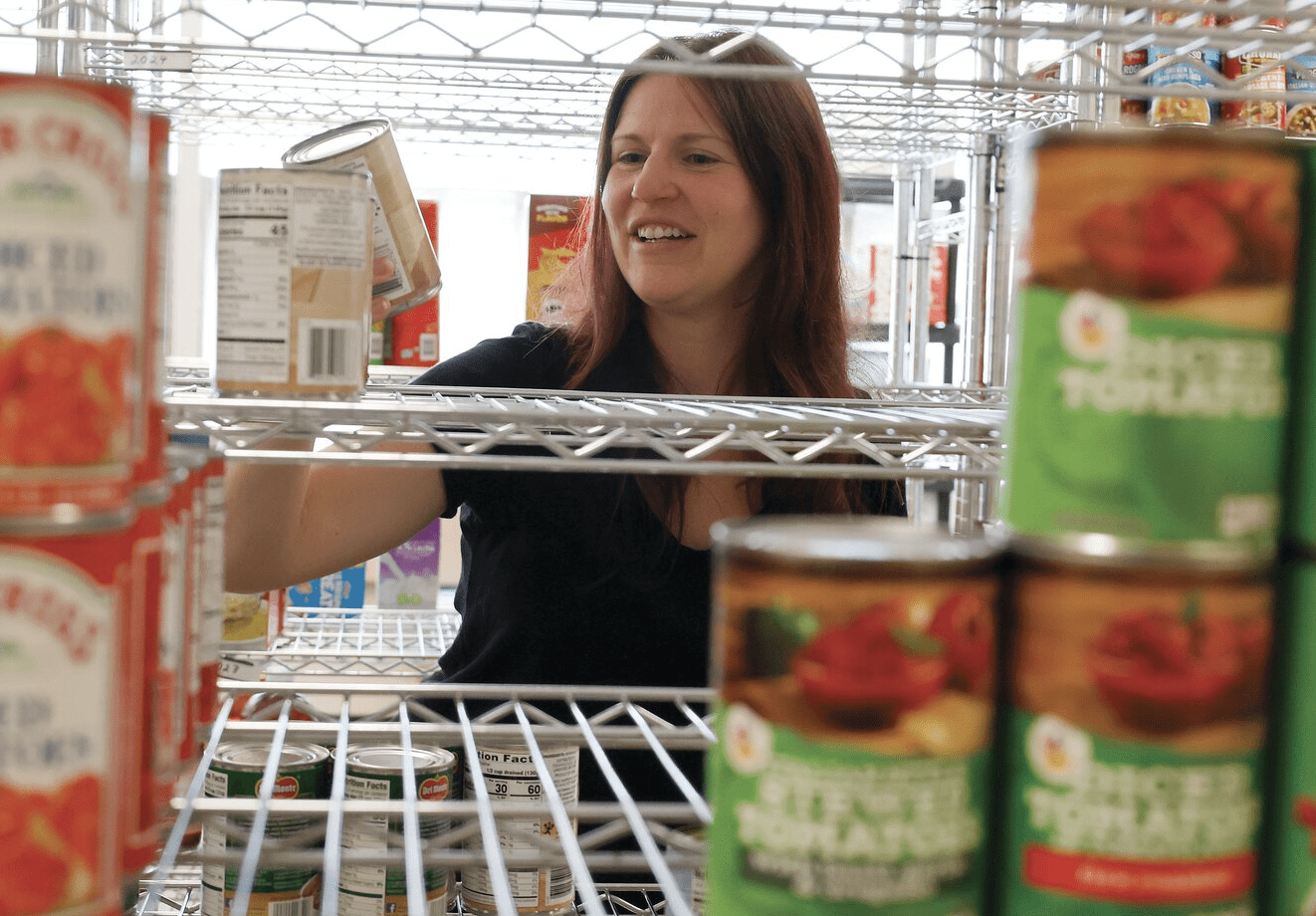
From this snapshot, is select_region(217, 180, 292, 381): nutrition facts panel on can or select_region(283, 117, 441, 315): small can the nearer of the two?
select_region(217, 180, 292, 381): nutrition facts panel on can

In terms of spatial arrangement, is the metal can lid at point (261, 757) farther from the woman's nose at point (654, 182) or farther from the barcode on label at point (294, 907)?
the woman's nose at point (654, 182)

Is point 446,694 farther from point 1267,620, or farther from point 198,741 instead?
point 1267,620

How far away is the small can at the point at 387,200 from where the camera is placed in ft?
2.84

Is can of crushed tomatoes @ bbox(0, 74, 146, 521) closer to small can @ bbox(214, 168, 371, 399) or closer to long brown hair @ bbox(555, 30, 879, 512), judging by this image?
small can @ bbox(214, 168, 371, 399)

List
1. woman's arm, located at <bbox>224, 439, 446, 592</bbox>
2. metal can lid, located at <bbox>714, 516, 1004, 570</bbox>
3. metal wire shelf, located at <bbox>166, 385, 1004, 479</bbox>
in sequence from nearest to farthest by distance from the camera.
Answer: metal can lid, located at <bbox>714, 516, 1004, 570</bbox> → metal wire shelf, located at <bbox>166, 385, 1004, 479</bbox> → woman's arm, located at <bbox>224, 439, 446, 592</bbox>

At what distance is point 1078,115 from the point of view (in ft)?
4.16


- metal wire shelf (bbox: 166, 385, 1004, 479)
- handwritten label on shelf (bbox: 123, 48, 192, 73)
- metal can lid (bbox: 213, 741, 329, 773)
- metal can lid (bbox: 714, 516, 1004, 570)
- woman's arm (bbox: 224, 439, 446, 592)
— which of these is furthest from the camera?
woman's arm (bbox: 224, 439, 446, 592)

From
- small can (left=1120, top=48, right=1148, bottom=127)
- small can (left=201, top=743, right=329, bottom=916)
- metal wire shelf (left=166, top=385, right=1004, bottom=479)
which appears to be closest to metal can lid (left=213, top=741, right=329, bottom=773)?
small can (left=201, top=743, right=329, bottom=916)

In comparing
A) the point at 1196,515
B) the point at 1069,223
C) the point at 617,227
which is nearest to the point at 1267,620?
the point at 1196,515

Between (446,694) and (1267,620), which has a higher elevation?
(1267,620)

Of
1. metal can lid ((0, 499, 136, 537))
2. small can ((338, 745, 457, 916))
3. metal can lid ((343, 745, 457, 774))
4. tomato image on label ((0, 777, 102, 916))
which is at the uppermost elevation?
metal can lid ((0, 499, 136, 537))

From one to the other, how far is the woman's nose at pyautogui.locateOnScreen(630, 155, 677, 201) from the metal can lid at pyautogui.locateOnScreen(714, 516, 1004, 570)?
978 millimetres

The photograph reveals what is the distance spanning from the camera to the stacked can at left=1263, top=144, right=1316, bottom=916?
49 centimetres

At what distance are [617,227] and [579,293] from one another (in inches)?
9.1
